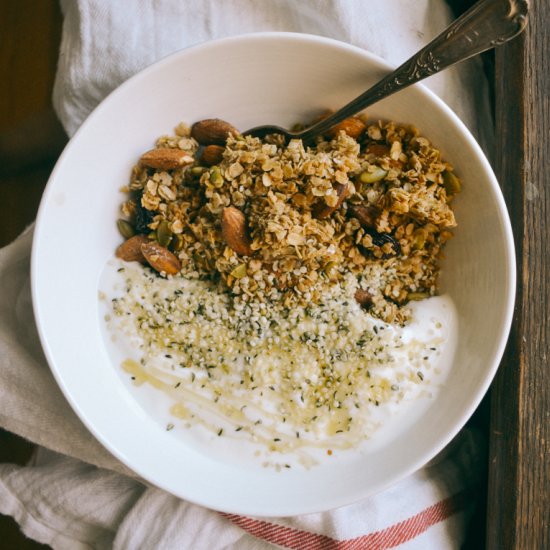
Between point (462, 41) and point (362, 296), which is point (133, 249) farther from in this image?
point (462, 41)

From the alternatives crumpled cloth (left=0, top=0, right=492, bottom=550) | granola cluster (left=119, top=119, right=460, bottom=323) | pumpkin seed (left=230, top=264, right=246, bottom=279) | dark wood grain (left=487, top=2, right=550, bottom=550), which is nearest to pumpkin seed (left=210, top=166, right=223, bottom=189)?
granola cluster (left=119, top=119, right=460, bottom=323)

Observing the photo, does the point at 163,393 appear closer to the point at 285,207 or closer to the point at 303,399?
the point at 303,399

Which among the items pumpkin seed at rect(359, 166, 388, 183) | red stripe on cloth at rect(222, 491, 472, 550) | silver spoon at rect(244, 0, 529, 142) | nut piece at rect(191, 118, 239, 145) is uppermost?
silver spoon at rect(244, 0, 529, 142)

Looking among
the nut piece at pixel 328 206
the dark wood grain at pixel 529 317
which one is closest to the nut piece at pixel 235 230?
the nut piece at pixel 328 206

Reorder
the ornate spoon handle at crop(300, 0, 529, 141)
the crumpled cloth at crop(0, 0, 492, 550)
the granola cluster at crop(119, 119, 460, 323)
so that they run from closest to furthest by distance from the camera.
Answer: the ornate spoon handle at crop(300, 0, 529, 141) → the granola cluster at crop(119, 119, 460, 323) → the crumpled cloth at crop(0, 0, 492, 550)

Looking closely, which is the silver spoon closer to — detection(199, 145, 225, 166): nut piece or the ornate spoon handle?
the ornate spoon handle

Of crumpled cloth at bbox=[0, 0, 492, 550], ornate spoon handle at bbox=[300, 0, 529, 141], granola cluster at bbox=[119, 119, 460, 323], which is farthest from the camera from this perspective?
crumpled cloth at bbox=[0, 0, 492, 550]

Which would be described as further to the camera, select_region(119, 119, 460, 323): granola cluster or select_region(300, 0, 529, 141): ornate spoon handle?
select_region(119, 119, 460, 323): granola cluster
